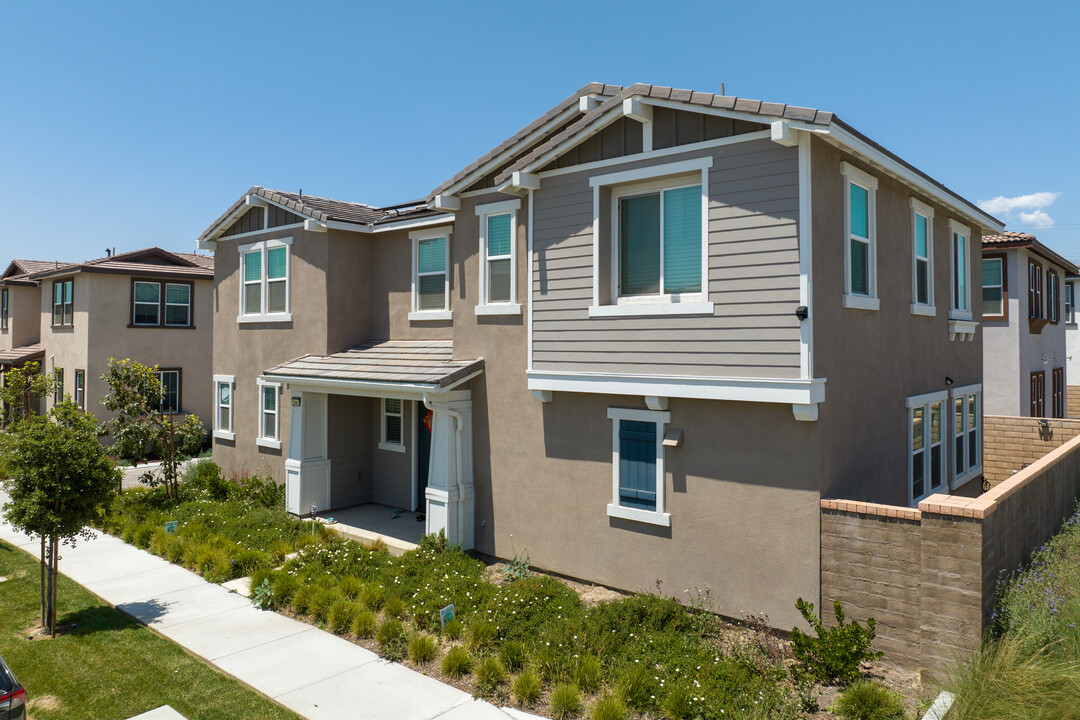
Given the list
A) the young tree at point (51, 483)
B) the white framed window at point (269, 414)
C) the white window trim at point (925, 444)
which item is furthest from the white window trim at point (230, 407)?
the white window trim at point (925, 444)

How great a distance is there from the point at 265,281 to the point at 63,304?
1292cm

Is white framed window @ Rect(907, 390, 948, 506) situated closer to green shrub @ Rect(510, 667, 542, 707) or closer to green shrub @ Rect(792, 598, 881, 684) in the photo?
green shrub @ Rect(792, 598, 881, 684)

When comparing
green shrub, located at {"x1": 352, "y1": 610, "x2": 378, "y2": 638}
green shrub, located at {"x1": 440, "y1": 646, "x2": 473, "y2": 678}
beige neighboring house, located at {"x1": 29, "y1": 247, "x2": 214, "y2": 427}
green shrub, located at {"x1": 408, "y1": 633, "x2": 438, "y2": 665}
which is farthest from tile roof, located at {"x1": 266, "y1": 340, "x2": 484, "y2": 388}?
beige neighboring house, located at {"x1": 29, "y1": 247, "x2": 214, "y2": 427}

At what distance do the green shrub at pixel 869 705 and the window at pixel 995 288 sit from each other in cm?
1627

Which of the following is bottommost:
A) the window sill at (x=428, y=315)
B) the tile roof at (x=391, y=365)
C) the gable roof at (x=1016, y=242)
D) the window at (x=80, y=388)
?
the window at (x=80, y=388)

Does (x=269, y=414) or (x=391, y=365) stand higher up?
(x=391, y=365)

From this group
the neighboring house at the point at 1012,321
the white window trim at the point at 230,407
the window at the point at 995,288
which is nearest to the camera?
the white window trim at the point at 230,407

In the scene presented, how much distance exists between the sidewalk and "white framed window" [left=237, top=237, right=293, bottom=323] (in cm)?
612

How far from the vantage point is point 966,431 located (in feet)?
44.5

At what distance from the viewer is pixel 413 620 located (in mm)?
8875

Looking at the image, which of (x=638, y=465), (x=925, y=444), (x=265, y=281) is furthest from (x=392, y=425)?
(x=925, y=444)

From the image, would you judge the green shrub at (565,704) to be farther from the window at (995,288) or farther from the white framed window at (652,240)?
the window at (995,288)

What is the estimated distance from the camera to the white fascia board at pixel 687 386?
804cm

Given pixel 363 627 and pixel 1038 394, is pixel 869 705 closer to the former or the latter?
pixel 363 627
